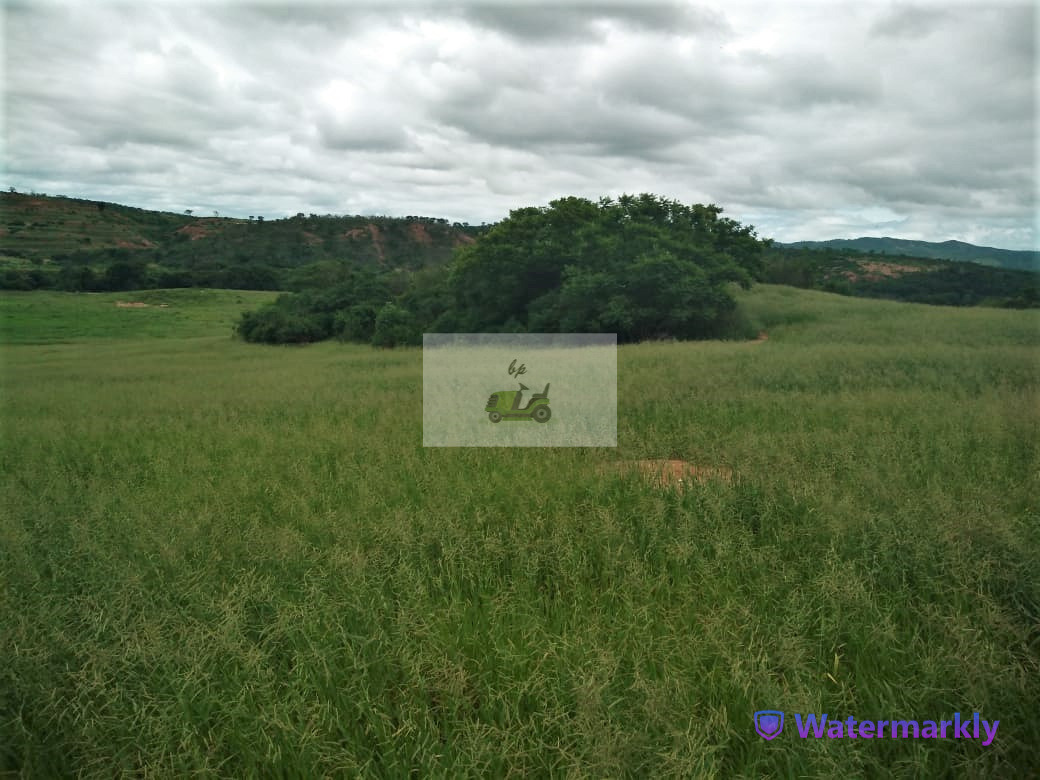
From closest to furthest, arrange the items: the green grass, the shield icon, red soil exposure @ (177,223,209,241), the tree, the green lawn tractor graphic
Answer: the shield icon, the green lawn tractor graphic, the green grass, the tree, red soil exposure @ (177,223,209,241)

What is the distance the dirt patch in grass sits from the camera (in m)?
5.11

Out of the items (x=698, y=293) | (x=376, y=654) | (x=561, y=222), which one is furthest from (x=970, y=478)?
(x=561, y=222)

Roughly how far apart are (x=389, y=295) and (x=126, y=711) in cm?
3243

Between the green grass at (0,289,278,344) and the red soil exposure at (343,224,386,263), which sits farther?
the red soil exposure at (343,224,386,263)

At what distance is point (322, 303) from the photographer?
105 feet

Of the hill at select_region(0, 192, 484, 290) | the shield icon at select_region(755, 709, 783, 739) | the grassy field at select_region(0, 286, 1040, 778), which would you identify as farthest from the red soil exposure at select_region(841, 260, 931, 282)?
the shield icon at select_region(755, 709, 783, 739)

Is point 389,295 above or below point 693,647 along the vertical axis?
above

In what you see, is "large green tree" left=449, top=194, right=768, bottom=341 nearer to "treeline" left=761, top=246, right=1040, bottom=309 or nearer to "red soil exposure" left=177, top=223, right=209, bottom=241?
"treeline" left=761, top=246, right=1040, bottom=309

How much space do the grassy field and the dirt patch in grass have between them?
0.22 m

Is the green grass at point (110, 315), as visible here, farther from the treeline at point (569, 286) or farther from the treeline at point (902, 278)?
the treeline at point (902, 278)

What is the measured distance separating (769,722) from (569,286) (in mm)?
23516

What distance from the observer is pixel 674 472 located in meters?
5.74

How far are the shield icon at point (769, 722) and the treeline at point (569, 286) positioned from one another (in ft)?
72.6

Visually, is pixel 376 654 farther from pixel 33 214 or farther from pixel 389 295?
pixel 389 295
